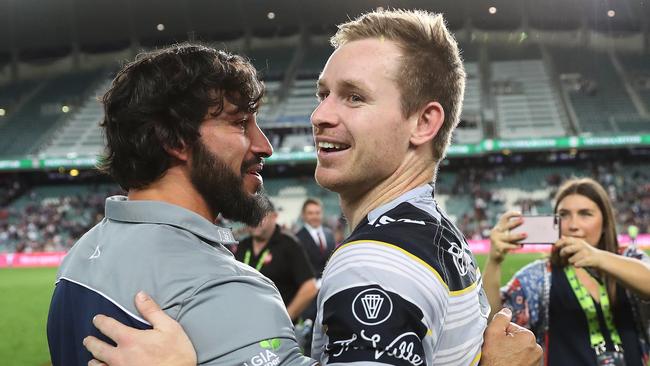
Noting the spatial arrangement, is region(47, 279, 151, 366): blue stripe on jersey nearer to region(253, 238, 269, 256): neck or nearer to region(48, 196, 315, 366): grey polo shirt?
region(48, 196, 315, 366): grey polo shirt

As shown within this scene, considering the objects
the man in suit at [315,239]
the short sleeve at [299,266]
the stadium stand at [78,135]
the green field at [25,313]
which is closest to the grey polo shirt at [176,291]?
the short sleeve at [299,266]

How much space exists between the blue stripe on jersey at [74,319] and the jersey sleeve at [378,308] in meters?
0.50

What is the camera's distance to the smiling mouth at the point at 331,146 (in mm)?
1934

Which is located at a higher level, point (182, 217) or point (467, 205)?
point (182, 217)

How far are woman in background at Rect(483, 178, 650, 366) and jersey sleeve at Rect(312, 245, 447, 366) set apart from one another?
6.45 feet

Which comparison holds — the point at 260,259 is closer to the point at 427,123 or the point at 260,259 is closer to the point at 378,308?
the point at 427,123

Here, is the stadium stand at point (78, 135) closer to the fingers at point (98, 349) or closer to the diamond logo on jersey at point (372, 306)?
the fingers at point (98, 349)

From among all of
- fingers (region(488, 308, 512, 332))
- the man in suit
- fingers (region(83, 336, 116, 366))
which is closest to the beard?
fingers (region(83, 336, 116, 366))

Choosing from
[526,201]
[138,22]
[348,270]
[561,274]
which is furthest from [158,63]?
[138,22]

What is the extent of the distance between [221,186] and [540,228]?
7.18ft

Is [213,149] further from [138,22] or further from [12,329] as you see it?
[138,22]

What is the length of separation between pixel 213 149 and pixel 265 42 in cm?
4287

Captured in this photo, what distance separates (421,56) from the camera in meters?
1.93

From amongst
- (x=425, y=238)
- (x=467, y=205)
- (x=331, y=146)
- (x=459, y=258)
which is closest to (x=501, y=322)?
(x=459, y=258)
